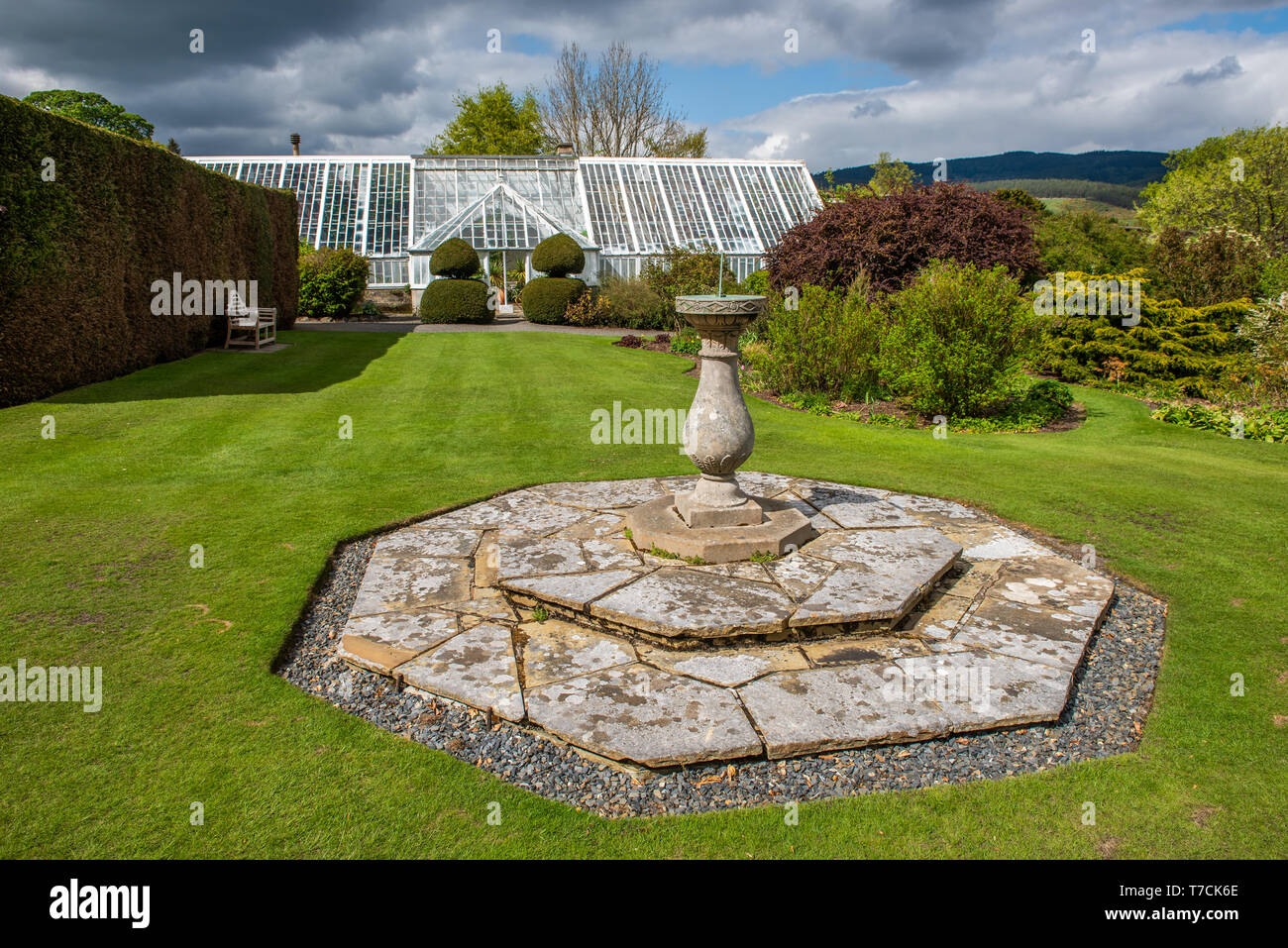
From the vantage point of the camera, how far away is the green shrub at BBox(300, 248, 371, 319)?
23234 millimetres

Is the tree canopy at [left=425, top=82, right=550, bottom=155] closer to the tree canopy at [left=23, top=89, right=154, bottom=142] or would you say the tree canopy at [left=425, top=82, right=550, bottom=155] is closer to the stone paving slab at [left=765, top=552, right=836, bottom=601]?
the tree canopy at [left=23, top=89, right=154, bottom=142]

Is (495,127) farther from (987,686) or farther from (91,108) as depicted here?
(987,686)

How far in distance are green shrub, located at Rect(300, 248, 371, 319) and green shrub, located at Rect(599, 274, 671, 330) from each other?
8123 millimetres

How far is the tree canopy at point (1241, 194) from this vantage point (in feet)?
104

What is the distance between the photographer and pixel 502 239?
26250 millimetres

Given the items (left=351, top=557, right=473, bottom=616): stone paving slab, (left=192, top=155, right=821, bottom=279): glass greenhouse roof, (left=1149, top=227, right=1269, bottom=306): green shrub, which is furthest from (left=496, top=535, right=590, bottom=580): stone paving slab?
(left=192, top=155, right=821, bottom=279): glass greenhouse roof

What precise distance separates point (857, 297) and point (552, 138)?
121 ft

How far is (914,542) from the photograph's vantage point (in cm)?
538

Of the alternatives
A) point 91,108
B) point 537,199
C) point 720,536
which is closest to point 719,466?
point 720,536

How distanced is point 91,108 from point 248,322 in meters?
31.2

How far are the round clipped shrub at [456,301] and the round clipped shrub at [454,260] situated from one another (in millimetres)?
1080
